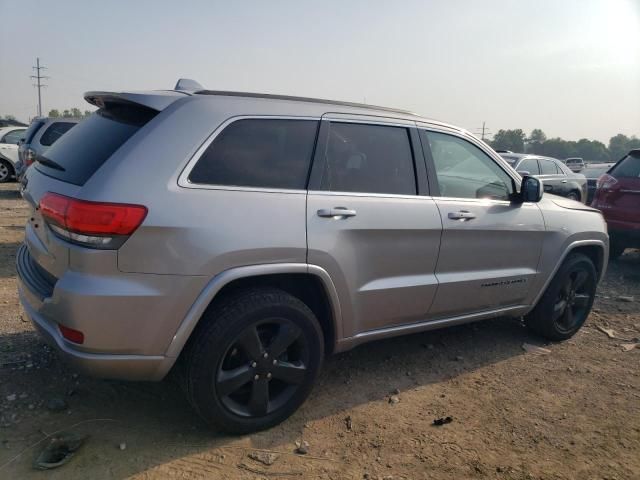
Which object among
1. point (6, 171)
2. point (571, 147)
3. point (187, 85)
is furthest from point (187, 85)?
point (571, 147)

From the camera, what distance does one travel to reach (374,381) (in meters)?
3.62

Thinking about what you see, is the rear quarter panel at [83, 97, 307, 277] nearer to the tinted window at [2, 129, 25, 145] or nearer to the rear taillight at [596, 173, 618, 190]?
the rear taillight at [596, 173, 618, 190]

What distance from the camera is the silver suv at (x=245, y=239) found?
7.82ft

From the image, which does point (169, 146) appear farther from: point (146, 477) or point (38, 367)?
point (38, 367)

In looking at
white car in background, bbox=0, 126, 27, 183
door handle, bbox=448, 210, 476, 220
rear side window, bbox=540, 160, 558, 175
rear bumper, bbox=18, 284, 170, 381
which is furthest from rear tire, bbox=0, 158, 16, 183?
door handle, bbox=448, 210, 476, 220

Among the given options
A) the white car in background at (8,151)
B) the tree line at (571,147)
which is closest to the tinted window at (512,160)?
the white car in background at (8,151)

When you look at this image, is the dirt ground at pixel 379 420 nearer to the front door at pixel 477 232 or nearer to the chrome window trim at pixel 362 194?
the front door at pixel 477 232

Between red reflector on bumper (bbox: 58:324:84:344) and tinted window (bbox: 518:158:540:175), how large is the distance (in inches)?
400

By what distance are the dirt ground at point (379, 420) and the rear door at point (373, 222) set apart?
0.56 meters

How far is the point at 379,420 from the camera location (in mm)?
3119

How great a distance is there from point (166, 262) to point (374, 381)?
188 cm

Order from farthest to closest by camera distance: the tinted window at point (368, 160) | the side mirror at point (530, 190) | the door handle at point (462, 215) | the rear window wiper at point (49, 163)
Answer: the side mirror at point (530, 190), the door handle at point (462, 215), the tinted window at point (368, 160), the rear window wiper at point (49, 163)

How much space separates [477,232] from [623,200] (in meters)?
4.42

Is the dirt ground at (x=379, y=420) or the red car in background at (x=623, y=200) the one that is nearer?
the dirt ground at (x=379, y=420)
